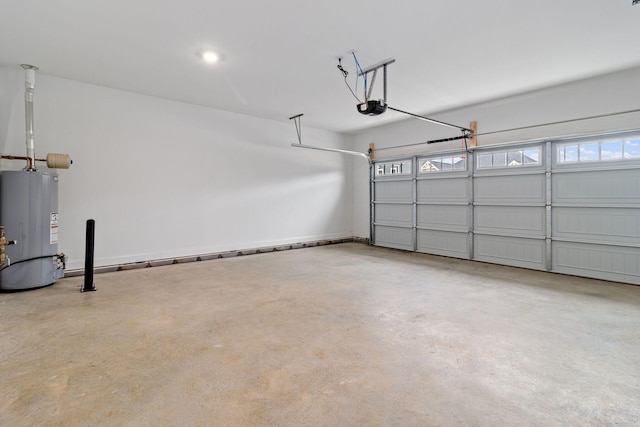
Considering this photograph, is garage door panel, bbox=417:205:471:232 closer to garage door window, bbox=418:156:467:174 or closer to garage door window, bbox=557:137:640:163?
garage door window, bbox=418:156:467:174

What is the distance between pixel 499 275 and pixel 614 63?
3.13 m

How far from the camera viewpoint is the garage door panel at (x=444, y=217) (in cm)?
604

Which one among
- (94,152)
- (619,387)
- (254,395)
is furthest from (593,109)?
(94,152)

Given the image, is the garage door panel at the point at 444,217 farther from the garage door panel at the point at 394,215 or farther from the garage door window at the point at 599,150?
the garage door window at the point at 599,150

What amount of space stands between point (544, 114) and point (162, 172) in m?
6.32

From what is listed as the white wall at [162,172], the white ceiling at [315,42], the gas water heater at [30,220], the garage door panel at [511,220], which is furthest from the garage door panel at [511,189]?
the gas water heater at [30,220]

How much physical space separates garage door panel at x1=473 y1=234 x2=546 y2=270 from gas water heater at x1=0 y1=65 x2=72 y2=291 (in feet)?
21.7

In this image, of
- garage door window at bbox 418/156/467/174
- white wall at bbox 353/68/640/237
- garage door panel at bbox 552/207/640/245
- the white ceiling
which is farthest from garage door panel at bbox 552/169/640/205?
garage door window at bbox 418/156/467/174

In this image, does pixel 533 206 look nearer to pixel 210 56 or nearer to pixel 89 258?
pixel 210 56

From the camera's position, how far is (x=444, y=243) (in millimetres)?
6367

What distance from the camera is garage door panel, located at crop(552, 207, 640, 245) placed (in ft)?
14.0

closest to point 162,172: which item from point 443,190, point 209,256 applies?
point 209,256

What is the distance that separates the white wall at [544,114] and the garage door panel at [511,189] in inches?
25.7

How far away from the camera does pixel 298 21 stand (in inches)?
118
